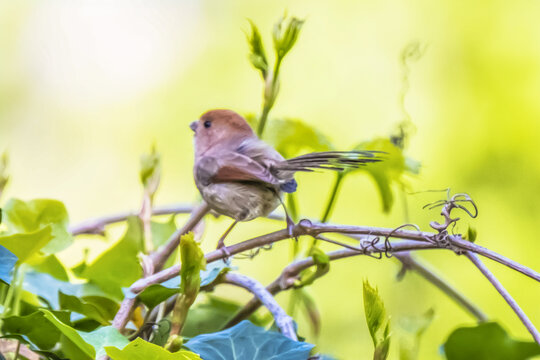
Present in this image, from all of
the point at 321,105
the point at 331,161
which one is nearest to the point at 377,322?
the point at 331,161

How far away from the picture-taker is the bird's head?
2.82 feet

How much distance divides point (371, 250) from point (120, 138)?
1988mm

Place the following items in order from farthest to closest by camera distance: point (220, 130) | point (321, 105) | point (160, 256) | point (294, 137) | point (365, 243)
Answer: point (321, 105), point (220, 130), point (294, 137), point (160, 256), point (365, 243)

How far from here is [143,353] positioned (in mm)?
360

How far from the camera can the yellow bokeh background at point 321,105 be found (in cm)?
179

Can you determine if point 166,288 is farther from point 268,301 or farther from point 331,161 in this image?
point 331,161

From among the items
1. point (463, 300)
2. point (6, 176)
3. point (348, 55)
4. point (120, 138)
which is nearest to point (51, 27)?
point (120, 138)

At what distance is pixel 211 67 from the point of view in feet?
7.84

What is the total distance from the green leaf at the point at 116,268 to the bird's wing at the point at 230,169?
0.17 meters

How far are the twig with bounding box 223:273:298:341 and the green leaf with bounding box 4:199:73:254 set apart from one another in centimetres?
16

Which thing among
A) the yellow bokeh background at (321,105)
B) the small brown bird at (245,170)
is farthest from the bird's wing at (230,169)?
the yellow bokeh background at (321,105)

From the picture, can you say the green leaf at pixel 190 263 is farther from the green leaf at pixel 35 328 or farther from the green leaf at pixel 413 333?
the green leaf at pixel 413 333

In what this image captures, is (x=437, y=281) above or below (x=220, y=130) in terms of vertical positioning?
below

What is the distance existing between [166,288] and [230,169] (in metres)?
0.33
